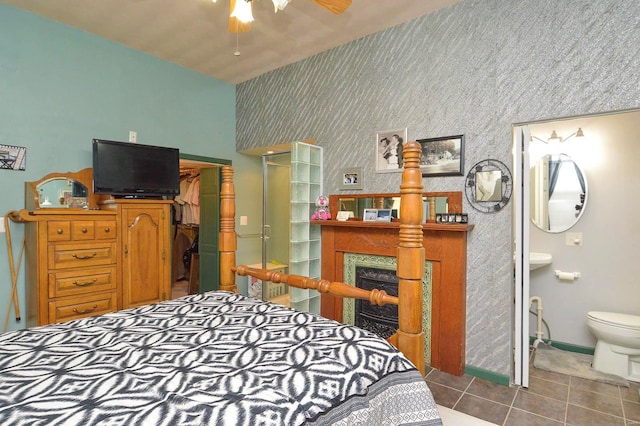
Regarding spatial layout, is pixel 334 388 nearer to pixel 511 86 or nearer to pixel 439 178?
pixel 439 178

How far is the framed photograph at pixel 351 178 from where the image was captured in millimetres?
3398

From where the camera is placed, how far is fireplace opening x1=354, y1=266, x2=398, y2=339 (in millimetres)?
3148

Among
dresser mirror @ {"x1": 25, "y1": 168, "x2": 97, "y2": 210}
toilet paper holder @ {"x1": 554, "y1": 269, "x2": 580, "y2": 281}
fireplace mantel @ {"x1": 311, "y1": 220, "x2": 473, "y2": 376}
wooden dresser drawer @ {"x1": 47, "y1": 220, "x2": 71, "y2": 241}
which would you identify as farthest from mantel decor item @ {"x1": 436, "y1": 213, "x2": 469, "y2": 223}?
dresser mirror @ {"x1": 25, "y1": 168, "x2": 97, "y2": 210}

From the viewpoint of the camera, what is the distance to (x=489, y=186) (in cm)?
265

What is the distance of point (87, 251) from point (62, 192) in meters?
0.73

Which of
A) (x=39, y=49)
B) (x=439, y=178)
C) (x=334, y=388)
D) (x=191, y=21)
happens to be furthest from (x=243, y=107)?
(x=334, y=388)

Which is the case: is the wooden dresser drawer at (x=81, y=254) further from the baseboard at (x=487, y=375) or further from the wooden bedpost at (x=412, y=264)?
the baseboard at (x=487, y=375)

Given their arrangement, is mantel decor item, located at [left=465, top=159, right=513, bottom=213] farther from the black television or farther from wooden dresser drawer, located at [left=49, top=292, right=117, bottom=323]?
wooden dresser drawer, located at [left=49, top=292, right=117, bottom=323]

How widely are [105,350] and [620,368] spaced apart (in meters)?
3.59

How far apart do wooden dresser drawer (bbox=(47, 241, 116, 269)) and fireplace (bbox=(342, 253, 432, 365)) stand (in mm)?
2163

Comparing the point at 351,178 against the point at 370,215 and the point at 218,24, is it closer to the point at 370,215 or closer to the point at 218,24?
the point at 370,215

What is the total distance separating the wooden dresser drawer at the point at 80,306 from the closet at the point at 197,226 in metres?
1.49

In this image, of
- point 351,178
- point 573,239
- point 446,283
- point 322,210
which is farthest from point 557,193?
point 322,210

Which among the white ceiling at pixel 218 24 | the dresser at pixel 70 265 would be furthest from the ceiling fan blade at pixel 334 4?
the dresser at pixel 70 265
